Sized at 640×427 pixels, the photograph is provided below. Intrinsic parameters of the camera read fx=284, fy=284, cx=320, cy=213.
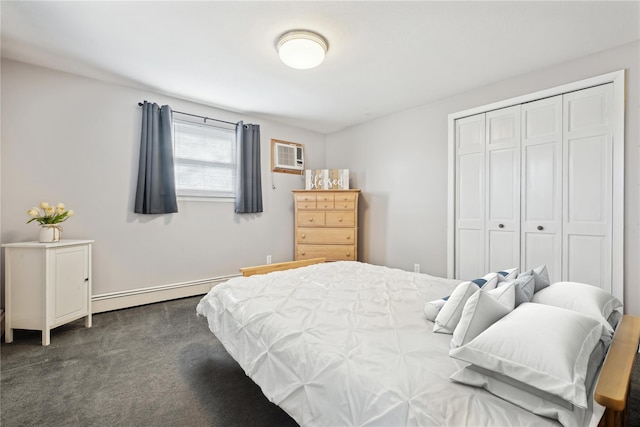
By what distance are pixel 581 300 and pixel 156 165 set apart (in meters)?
3.75

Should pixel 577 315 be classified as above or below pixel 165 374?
above

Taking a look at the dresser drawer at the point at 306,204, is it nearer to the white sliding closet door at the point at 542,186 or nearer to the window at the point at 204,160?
the window at the point at 204,160

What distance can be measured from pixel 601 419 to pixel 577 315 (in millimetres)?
294

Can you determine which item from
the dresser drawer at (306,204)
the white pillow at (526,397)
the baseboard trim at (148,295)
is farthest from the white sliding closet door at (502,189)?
the baseboard trim at (148,295)

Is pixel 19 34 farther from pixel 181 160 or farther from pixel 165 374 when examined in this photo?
pixel 165 374

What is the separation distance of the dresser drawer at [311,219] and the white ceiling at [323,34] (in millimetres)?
1668

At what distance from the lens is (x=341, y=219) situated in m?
4.18

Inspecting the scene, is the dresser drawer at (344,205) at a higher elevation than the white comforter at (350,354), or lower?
higher

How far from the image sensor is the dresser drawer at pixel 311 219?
13.8 ft

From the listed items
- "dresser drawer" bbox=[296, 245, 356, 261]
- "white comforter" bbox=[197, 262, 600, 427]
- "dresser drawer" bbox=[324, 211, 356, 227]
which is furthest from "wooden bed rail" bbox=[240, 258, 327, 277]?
"dresser drawer" bbox=[324, 211, 356, 227]

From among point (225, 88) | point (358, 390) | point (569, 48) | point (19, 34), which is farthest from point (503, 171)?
point (19, 34)

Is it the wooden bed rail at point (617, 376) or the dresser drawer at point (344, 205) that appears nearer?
the wooden bed rail at point (617, 376)

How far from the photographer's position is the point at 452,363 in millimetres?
1009

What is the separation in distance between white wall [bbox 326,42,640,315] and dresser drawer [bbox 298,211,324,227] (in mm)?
719
